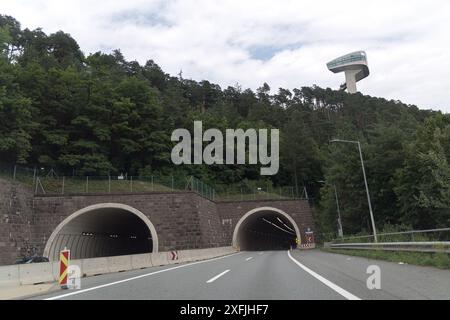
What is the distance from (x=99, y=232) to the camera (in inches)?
1735

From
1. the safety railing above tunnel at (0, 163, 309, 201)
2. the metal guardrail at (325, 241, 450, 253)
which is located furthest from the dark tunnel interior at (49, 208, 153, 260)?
the metal guardrail at (325, 241, 450, 253)

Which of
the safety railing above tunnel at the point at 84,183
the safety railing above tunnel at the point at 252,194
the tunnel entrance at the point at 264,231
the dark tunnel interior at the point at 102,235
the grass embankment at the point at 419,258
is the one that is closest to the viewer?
the grass embankment at the point at 419,258

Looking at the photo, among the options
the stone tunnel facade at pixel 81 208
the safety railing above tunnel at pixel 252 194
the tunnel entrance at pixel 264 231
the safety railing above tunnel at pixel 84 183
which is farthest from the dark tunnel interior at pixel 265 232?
the stone tunnel facade at pixel 81 208

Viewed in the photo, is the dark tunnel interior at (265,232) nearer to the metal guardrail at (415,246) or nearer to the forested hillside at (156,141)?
the forested hillside at (156,141)

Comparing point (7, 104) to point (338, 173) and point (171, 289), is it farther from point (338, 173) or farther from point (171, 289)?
point (171, 289)

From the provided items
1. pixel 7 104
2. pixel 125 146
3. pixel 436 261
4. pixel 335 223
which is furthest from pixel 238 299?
pixel 125 146

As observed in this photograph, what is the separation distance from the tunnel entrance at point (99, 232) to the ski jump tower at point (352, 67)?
87.0 meters

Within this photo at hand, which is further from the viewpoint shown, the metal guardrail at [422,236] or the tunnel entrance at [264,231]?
the tunnel entrance at [264,231]

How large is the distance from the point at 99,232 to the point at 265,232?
140ft

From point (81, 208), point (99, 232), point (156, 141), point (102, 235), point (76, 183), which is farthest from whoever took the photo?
point (156, 141)

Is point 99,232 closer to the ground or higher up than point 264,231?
higher up

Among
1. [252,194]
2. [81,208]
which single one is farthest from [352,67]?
[81,208]

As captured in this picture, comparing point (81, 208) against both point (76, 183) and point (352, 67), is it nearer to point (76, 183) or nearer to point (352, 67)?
point (76, 183)

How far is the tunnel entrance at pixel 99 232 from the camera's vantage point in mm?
37406
